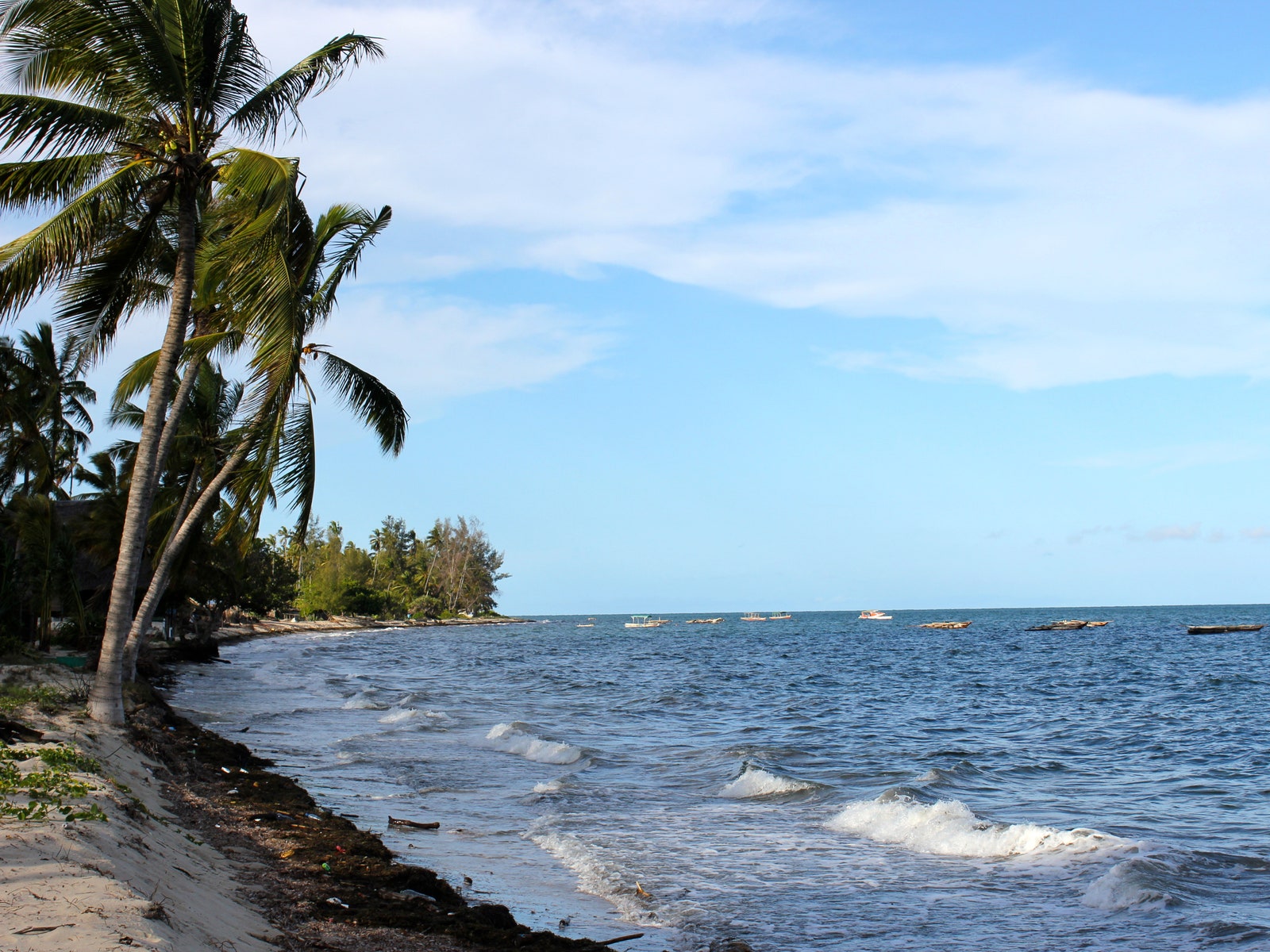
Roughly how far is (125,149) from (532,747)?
12.3m

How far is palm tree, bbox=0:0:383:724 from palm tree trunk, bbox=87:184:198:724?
0.7 inches

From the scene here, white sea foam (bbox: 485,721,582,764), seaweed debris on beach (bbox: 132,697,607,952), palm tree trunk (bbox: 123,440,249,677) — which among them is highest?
palm tree trunk (bbox: 123,440,249,677)

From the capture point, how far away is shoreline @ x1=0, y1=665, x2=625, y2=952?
504cm

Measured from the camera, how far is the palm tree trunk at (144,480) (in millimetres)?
11328

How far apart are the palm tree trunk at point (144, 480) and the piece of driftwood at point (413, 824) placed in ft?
12.4

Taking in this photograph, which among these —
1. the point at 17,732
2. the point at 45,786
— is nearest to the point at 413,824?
the point at 17,732

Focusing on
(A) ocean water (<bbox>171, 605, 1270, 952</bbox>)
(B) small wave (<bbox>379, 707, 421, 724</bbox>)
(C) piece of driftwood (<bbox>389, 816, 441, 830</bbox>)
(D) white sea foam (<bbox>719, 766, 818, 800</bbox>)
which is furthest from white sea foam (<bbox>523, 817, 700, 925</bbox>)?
(B) small wave (<bbox>379, 707, 421, 724</bbox>)

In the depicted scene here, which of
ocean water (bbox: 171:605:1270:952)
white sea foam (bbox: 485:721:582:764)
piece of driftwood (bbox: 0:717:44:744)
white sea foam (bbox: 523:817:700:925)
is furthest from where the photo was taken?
white sea foam (bbox: 485:721:582:764)

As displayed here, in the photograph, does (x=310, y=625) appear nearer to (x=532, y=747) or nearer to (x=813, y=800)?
(x=532, y=747)

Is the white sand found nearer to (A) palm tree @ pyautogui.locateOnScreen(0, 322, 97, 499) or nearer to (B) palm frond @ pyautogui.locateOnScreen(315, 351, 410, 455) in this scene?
(B) palm frond @ pyautogui.locateOnScreen(315, 351, 410, 455)

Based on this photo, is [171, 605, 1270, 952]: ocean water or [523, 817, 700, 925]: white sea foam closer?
[523, 817, 700, 925]: white sea foam

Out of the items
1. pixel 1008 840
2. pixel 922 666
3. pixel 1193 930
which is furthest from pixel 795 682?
pixel 1193 930

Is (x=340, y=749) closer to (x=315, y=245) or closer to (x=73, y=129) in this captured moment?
(x=315, y=245)

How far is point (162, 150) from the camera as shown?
11.3 metres
